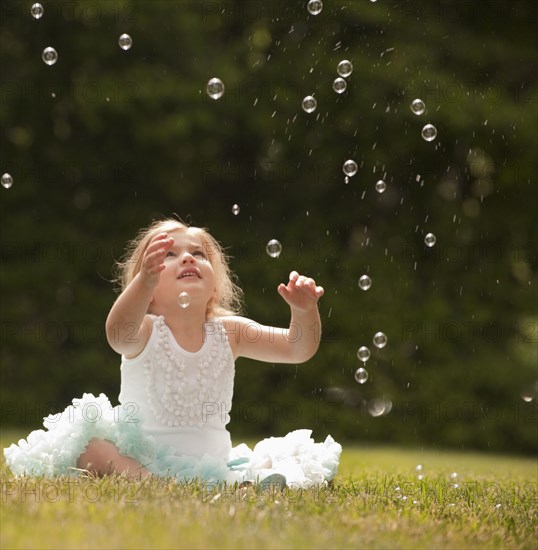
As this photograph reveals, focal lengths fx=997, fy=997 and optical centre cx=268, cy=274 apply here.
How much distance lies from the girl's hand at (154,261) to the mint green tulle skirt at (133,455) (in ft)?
1.67

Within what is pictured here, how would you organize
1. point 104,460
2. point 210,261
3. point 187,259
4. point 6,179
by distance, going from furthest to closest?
1. point 6,179
2. point 210,261
3. point 187,259
4. point 104,460

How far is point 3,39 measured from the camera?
9539 mm

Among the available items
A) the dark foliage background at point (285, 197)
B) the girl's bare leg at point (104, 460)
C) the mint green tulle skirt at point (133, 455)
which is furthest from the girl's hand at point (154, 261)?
the dark foliage background at point (285, 197)

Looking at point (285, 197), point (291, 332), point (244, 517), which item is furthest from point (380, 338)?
point (285, 197)

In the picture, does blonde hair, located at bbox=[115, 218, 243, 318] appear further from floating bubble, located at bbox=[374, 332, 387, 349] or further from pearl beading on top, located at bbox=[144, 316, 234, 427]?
floating bubble, located at bbox=[374, 332, 387, 349]

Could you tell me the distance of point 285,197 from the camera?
31.0ft

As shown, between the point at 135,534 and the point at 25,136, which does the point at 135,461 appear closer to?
the point at 135,534

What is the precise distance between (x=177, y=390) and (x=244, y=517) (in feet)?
4.12

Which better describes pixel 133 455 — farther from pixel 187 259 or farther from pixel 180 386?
pixel 187 259

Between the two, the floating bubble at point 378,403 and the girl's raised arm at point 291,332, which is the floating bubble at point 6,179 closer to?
the girl's raised arm at point 291,332

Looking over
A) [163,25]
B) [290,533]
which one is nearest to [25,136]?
[163,25]

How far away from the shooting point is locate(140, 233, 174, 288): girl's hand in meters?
3.70

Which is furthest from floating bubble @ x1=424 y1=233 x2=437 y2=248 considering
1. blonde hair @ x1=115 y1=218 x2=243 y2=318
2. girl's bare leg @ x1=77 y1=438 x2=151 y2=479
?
girl's bare leg @ x1=77 y1=438 x2=151 y2=479

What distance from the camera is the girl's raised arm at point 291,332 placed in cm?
405
